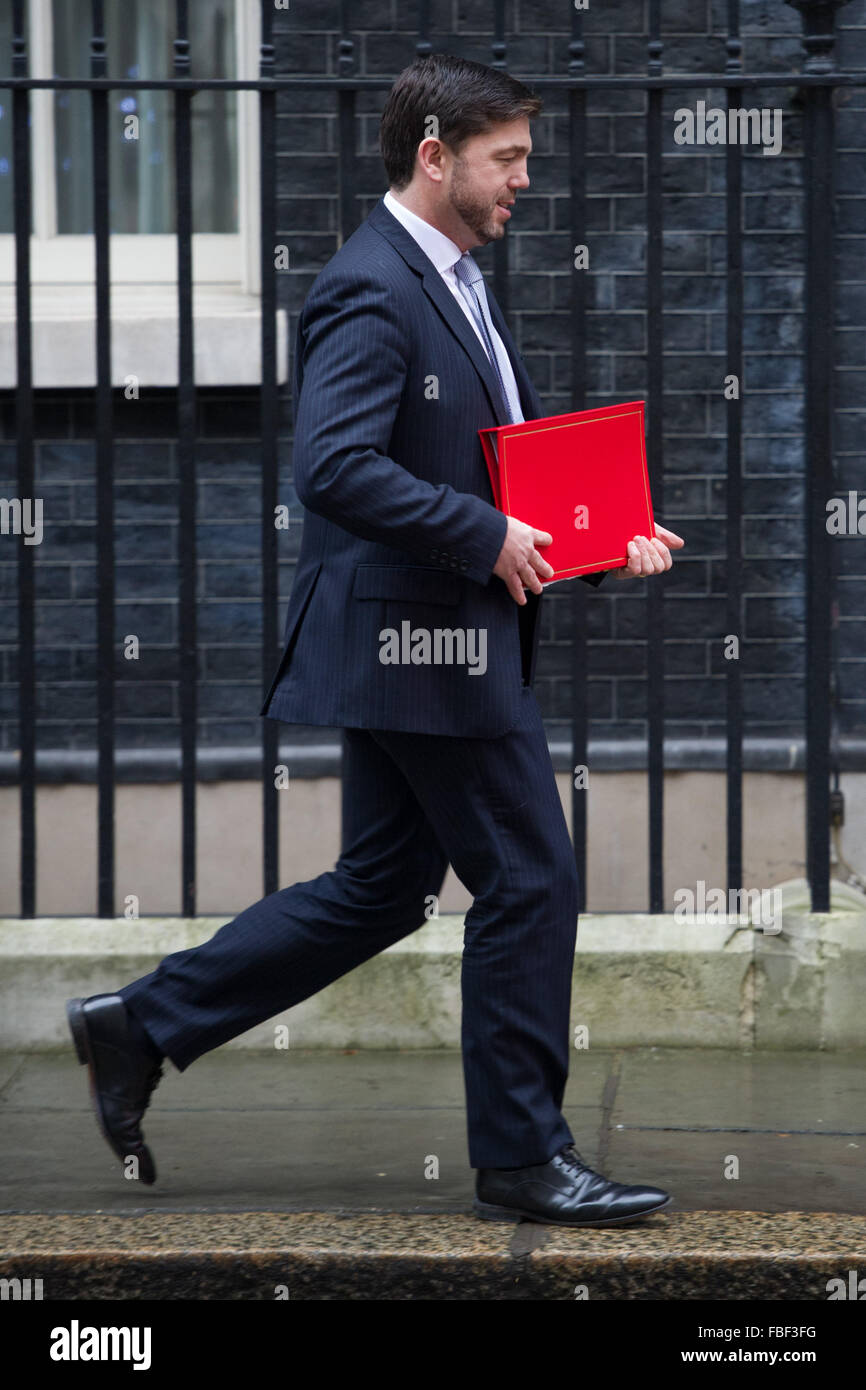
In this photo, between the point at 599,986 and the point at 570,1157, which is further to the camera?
the point at 599,986

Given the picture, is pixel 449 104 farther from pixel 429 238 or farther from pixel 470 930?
pixel 470 930

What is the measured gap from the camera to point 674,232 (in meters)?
6.30

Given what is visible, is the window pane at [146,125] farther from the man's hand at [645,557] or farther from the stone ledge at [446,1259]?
the stone ledge at [446,1259]

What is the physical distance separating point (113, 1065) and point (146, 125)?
3.99m

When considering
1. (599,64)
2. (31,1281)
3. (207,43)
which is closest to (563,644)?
(599,64)

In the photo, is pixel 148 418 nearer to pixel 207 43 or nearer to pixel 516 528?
pixel 207 43

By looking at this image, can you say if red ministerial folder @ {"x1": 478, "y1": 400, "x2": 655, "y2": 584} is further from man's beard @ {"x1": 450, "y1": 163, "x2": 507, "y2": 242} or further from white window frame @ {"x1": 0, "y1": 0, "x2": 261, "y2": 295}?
white window frame @ {"x1": 0, "y1": 0, "x2": 261, "y2": 295}

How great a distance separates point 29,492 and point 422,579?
181cm

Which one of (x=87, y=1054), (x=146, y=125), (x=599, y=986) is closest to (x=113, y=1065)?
(x=87, y=1054)

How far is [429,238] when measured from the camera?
3488mm

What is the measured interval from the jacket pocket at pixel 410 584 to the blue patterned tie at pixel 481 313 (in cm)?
38

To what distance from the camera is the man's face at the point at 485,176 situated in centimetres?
342

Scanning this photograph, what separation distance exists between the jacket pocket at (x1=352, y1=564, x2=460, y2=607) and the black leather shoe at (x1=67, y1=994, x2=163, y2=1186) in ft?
3.23

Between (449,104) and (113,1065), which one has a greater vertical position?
(449,104)
